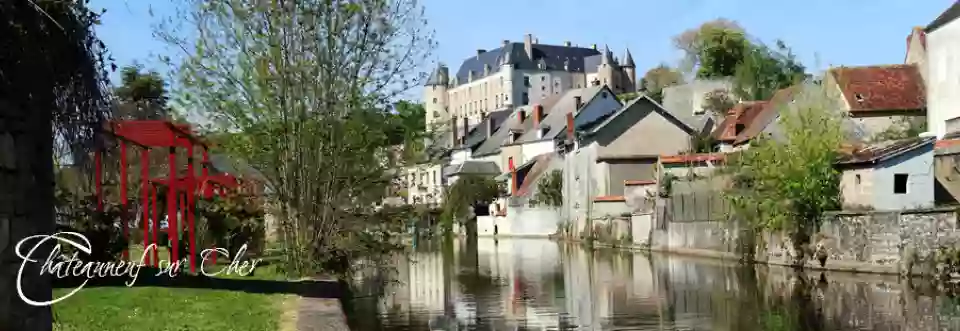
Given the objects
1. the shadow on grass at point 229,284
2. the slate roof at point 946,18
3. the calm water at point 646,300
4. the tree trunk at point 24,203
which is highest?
the slate roof at point 946,18

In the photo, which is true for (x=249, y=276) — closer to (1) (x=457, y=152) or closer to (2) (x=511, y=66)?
(1) (x=457, y=152)

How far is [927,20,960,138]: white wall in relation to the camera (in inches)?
1508

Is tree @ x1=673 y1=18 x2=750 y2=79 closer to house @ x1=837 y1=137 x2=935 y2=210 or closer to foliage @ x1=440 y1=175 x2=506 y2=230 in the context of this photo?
foliage @ x1=440 y1=175 x2=506 y2=230

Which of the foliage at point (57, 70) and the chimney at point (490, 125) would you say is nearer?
the foliage at point (57, 70)

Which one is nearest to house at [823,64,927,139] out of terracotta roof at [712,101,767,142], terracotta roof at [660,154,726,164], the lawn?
Answer: terracotta roof at [660,154,726,164]

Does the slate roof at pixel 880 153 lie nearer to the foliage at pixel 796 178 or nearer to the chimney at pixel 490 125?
the foliage at pixel 796 178

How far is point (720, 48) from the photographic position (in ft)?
282

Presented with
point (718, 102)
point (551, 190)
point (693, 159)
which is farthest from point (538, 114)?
point (693, 159)

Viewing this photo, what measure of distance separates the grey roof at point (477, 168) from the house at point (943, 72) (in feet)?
148

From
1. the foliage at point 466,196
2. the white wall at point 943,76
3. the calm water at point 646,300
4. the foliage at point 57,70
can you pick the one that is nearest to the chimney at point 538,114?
the foliage at point 466,196

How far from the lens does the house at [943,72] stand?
38.3 metres

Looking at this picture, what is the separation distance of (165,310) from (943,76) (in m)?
34.9


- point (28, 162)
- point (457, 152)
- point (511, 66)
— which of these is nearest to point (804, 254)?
point (28, 162)

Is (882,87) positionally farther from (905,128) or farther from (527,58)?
(527,58)
